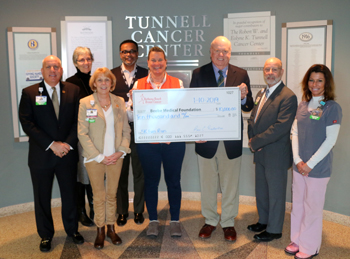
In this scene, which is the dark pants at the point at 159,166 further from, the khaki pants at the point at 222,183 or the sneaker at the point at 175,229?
the khaki pants at the point at 222,183

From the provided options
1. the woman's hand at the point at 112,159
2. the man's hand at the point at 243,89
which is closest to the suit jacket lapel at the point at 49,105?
the woman's hand at the point at 112,159

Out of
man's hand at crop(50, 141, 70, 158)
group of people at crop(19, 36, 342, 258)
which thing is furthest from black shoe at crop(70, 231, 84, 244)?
man's hand at crop(50, 141, 70, 158)

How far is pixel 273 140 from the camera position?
297cm

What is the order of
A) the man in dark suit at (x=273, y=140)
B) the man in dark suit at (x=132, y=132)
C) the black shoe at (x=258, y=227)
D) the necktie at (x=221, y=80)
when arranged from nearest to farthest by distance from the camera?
1. the man in dark suit at (x=273, y=140)
2. the necktie at (x=221, y=80)
3. the black shoe at (x=258, y=227)
4. the man in dark suit at (x=132, y=132)

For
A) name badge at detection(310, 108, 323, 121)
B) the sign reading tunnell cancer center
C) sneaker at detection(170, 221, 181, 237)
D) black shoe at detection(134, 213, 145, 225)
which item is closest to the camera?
name badge at detection(310, 108, 323, 121)

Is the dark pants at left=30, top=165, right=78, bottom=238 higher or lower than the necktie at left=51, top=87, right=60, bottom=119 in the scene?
lower

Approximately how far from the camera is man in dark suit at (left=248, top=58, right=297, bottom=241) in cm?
296

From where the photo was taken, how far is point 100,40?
4.20 meters

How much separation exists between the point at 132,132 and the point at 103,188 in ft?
2.56

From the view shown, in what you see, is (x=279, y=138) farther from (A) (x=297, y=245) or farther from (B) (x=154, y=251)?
(B) (x=154, y=251)

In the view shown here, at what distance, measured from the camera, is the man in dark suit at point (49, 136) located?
114 inches

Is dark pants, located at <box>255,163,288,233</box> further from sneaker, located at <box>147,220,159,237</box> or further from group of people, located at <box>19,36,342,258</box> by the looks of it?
sneaker, located at <box>147,220,159,237</box>

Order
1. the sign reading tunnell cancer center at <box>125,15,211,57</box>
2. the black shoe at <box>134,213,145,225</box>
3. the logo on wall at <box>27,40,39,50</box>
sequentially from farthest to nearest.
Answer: the sign reading tunnell cancer center at <box>125,15,211,57</box>, the logo on wall at <box>27,40,39,50</box>, the black shoe at <box>134,213,145,225</box>

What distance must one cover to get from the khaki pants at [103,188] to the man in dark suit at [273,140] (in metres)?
1.45
